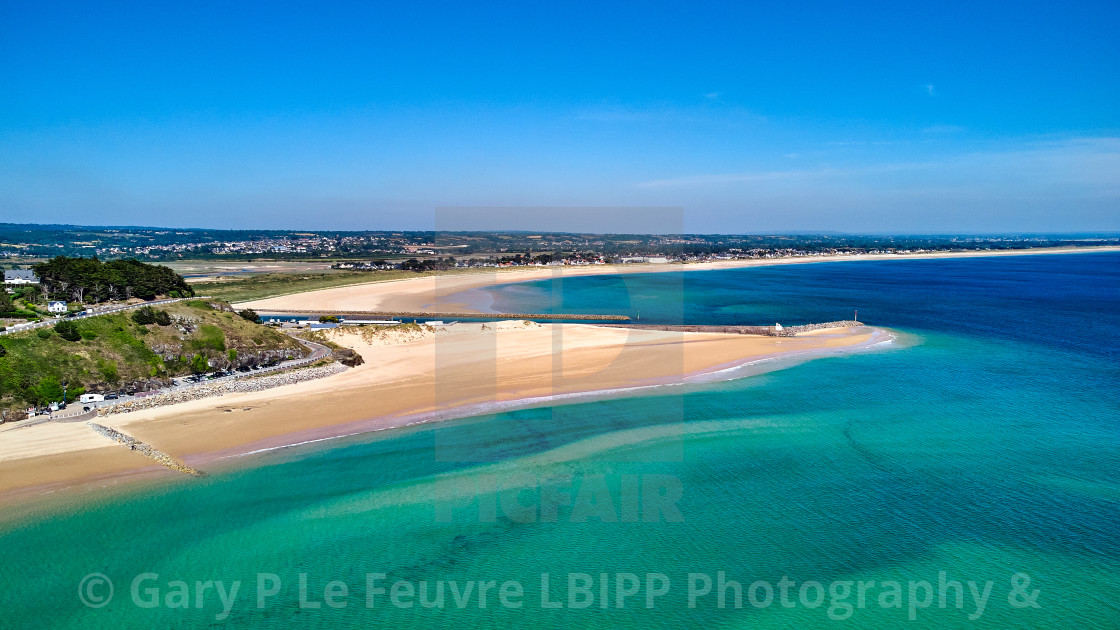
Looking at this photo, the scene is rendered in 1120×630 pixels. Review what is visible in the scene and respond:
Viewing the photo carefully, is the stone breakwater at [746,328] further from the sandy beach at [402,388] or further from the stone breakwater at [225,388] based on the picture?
the stone breakwater at [225,388]

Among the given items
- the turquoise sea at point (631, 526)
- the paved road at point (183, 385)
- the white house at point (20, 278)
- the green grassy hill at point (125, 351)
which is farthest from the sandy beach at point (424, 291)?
the turquoise sea at point (631, 526)

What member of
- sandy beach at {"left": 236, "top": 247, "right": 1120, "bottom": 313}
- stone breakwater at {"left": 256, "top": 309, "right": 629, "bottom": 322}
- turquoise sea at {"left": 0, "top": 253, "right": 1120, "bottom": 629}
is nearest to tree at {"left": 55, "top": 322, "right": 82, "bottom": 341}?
turquoise sea at {"left": 0, "top": 253, "right": 1120, "bottom": 629}

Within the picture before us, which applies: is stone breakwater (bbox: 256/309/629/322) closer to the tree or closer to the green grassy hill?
the green grassy hill

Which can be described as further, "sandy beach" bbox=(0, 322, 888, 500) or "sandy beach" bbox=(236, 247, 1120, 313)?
"sandy beach" bbox=(236, 247, 1120, 313)

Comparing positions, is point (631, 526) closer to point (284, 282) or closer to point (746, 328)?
point (746, 328)

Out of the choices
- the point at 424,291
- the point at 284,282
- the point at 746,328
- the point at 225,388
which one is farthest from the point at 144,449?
the point at 284,282
